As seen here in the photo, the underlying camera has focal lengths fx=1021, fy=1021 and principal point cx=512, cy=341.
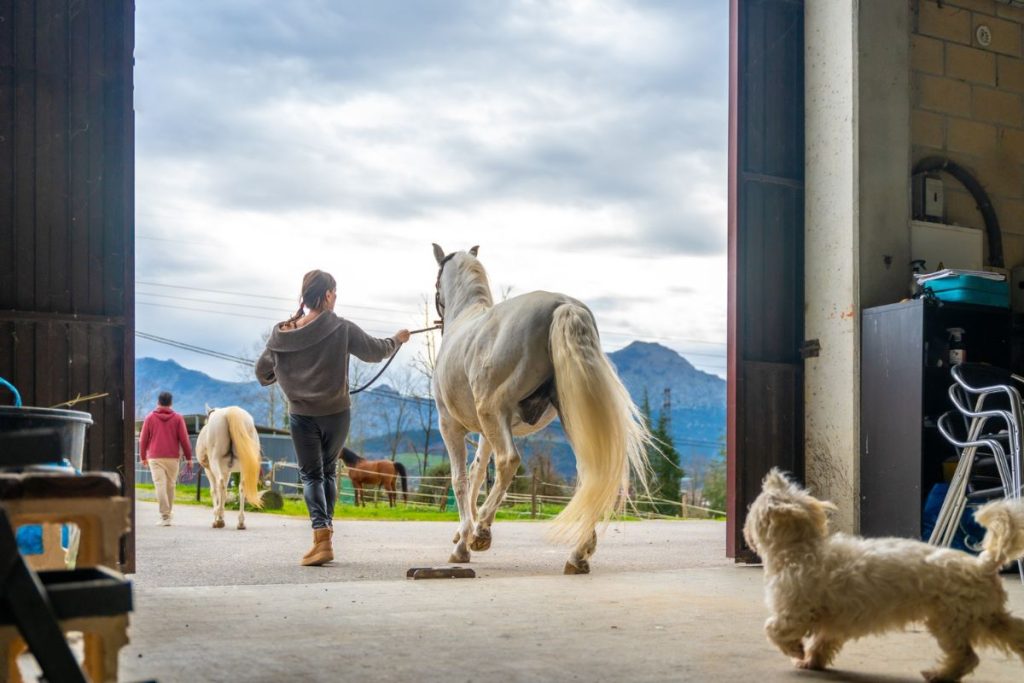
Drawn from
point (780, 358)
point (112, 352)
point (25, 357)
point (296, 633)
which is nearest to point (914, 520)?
point (780, 358)

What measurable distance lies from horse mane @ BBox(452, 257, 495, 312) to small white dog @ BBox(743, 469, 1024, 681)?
3.86 metres

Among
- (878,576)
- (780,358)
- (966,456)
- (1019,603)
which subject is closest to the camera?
(878,576)

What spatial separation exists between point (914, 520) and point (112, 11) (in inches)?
201

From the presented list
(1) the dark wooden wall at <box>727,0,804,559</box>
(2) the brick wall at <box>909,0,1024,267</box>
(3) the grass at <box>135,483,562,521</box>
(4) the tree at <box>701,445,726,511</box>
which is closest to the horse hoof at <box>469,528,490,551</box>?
(1) the dark wooden wall at <box>727,0,804,559</box>

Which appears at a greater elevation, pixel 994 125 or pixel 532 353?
pixel 994 125

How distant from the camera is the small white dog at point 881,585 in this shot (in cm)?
269

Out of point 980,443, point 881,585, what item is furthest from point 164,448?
point 881,585

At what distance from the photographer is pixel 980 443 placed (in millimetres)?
4688

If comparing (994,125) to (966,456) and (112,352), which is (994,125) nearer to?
(966,456)

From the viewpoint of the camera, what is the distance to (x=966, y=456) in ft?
16.2

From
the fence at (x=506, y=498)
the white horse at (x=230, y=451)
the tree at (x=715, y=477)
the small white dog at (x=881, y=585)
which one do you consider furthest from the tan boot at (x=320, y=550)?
the tree at (x=715, y=477)

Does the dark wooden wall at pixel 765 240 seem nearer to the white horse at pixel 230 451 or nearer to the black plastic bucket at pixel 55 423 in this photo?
the black plastic bucket at pixel 55 423

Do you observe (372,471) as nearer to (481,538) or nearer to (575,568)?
(481,538)

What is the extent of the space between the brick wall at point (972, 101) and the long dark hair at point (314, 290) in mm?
3868
